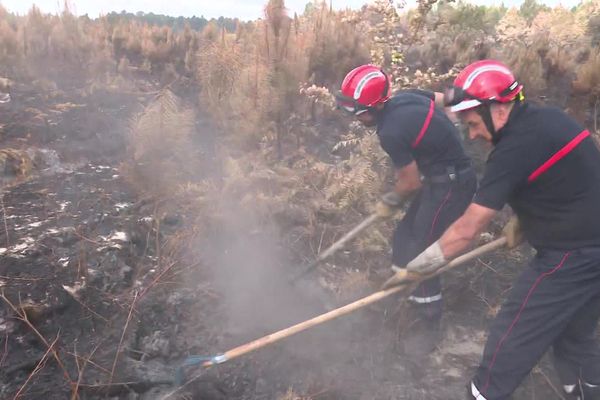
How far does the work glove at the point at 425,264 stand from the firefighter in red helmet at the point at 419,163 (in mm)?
514

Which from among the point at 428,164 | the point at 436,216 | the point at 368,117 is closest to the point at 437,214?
the point at 436,216

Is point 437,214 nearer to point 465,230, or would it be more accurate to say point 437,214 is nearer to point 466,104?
point 465,230

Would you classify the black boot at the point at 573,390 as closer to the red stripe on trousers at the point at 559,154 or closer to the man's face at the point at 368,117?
the red stripe on trousers at the point at 559,154

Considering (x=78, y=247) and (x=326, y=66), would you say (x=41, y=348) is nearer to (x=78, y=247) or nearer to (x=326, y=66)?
A: (x=78, y=247)

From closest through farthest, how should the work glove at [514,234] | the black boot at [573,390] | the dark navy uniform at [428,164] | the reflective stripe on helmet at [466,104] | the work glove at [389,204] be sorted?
the reflective stripe on helmet at [466,104] → the work glove at [514,234] → the black boot at [573,390] → the dark navy uniform at [428,164] → the work glove at [389,204]

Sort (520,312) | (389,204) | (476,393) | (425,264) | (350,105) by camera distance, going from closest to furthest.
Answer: (520,312) < (476,393) < (425,264) < (350,105) < (389,204)

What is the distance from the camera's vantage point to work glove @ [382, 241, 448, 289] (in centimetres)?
233

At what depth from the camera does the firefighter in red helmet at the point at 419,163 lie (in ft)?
9.55

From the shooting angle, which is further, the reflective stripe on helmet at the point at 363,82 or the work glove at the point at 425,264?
the reflective stripe on helmet at the point at 363,82

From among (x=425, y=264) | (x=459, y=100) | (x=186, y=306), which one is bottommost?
(x=186, y=306)

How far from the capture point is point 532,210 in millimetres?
2129

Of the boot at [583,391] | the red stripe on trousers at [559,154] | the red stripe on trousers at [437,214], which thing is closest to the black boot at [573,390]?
the boot at [583,391]

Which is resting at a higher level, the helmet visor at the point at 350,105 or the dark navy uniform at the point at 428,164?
the helmet visor at the point at 350,105

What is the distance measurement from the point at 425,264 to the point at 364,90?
128 centimetres
